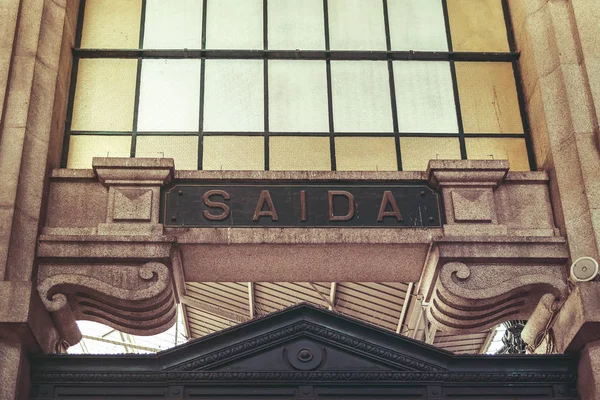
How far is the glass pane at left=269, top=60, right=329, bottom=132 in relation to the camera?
14.2m

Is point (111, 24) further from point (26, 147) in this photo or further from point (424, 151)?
point (424, 151)

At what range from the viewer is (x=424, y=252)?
42.0 ft

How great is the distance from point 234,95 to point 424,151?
109 inches

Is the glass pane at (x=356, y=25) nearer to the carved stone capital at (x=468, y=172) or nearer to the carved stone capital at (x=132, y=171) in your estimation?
the carved stone capital at (x=468, y=172)

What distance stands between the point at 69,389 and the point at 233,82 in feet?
16.7

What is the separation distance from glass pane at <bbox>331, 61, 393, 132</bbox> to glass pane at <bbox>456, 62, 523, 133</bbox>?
3.59 ft

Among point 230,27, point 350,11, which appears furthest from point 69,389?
point 350,11

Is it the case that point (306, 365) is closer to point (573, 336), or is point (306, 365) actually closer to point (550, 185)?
point (573, 336)

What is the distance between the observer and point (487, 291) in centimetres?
1235

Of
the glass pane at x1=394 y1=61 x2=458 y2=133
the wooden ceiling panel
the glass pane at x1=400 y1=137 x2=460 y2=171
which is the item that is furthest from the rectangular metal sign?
the wooden ceiling panel

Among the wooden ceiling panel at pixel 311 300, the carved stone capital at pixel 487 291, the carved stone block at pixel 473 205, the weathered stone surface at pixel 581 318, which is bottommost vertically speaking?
the weathered stone surface at pixel 581 318

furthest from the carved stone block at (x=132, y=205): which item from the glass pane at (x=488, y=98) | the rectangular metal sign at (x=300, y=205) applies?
the glass pane at (x=488, y=98)

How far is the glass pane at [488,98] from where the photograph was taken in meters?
14.3

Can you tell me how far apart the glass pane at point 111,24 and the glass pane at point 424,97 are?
3.90 metres
